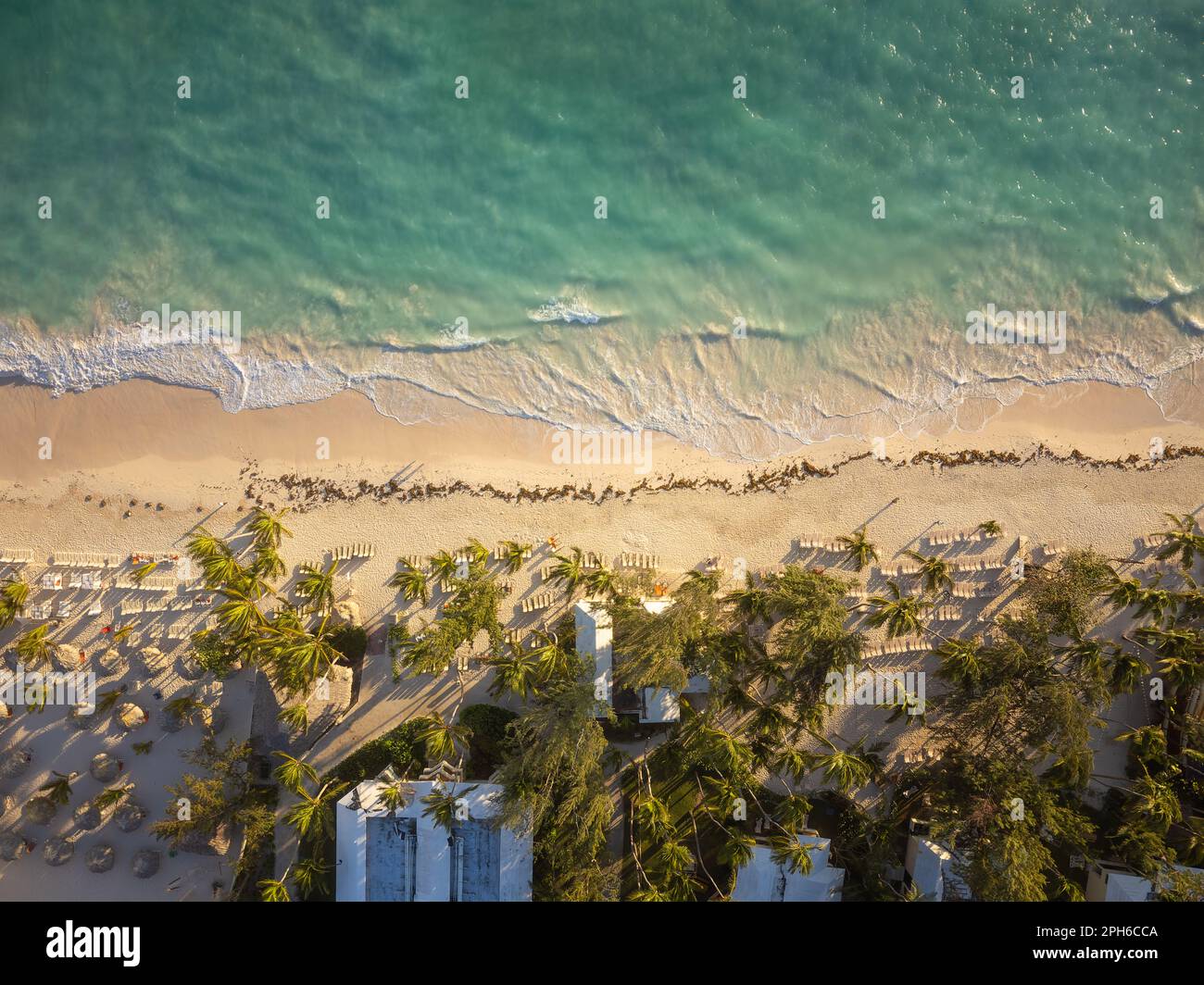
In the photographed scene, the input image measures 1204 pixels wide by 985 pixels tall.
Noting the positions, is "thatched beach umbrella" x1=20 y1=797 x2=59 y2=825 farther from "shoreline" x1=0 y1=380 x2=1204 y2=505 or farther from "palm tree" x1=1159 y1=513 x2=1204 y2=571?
"palm tree" x1=1159 y1=513 x2=1204 y2=571

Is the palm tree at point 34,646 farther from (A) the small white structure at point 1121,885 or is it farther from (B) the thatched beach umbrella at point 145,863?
(A) the small white structure at point 1121,885

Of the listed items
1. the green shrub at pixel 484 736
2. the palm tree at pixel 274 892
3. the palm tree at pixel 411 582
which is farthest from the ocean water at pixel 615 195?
the palm tree at pixel 274 892

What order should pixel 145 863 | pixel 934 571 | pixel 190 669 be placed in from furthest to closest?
1. pixel 934 571
2. pixel 190 669
3. pixel 145 863

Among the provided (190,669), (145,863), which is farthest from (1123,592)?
(145,863)

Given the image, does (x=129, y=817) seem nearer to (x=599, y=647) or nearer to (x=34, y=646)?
(x=34, y=646)

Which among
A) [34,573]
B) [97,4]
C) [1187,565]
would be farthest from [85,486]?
[1187,565]

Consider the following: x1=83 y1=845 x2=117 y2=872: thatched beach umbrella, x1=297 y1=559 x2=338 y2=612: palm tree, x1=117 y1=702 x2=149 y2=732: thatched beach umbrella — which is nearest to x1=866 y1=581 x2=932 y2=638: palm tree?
x1=297 y1=559 x2=338 y2=612: palm tree

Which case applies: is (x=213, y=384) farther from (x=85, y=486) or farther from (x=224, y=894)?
(x=224, y=894)
